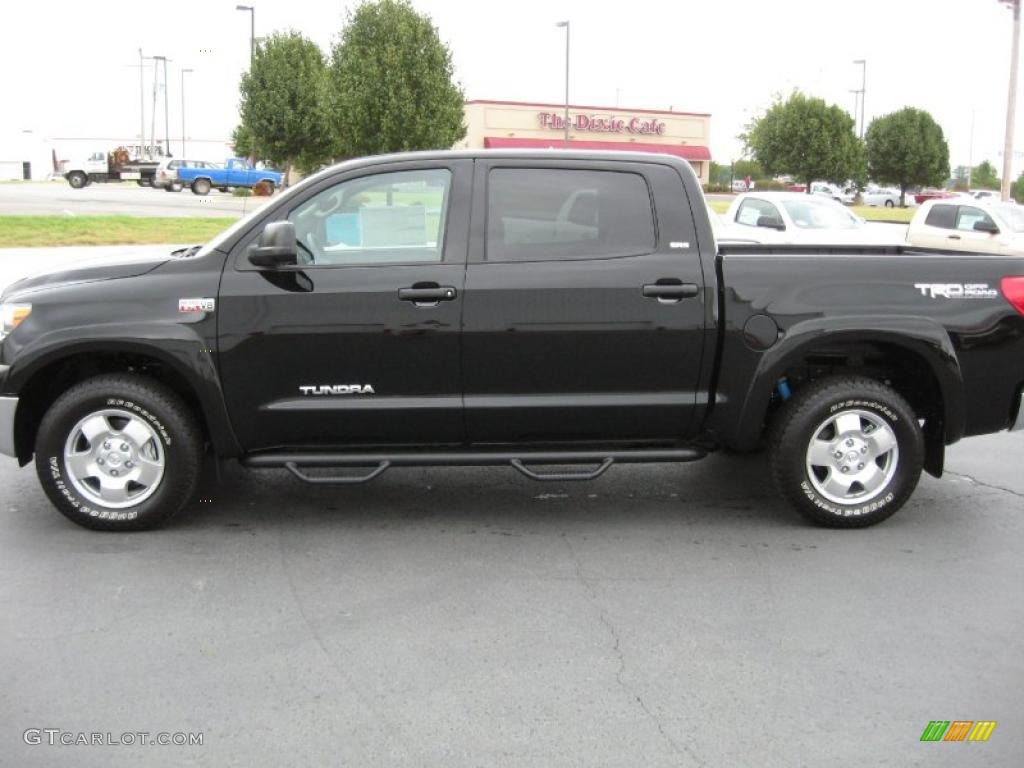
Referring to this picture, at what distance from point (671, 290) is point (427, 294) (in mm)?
1192

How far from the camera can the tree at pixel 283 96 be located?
139ft

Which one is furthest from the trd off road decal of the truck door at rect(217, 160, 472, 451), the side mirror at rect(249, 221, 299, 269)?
the side mirror at rect(249, 221, 299, 269)

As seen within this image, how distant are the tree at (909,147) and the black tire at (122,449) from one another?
5818 cm

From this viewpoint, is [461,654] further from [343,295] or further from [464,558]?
[343,295]

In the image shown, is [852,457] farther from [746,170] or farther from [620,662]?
[746,170]

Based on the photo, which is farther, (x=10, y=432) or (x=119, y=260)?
(x=119, y=260)

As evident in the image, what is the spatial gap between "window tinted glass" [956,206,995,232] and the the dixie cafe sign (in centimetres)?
5025

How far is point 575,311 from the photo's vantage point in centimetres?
541

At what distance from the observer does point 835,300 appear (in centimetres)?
550

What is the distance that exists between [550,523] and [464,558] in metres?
0.72

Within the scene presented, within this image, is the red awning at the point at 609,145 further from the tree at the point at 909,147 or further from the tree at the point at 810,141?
the tree at the point at 810,141

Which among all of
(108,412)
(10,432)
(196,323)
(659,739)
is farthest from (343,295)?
(659,739)

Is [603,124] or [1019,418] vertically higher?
[603,124]

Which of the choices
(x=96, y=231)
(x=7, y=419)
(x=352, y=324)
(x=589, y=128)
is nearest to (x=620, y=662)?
(x=352, y=324)
